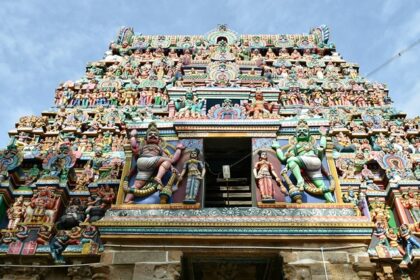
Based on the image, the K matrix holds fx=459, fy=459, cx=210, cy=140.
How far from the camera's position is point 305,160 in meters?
9.84

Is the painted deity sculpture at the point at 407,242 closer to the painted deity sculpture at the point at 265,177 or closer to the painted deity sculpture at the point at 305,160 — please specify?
the painted deity sculpture at the point at 305,160

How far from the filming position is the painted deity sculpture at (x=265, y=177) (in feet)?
30.6

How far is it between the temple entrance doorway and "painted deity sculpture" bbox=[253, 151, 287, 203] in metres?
0.81

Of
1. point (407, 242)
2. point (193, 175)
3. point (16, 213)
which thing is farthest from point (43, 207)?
point (407, 242)

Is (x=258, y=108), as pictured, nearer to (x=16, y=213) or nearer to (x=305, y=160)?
(x=305, y=160)

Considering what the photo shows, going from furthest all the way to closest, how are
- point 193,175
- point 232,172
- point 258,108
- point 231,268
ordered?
point 258,108, point 232,172, point 193,175, point 231,268

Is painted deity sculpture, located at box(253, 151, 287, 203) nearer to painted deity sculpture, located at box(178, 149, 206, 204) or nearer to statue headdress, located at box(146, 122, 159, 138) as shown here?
painted deity sculpture, located at box(178, 149, 206, 204)

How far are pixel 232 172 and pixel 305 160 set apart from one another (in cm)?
228

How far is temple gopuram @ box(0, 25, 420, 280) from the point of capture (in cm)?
838

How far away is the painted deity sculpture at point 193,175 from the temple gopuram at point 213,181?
0.09ft

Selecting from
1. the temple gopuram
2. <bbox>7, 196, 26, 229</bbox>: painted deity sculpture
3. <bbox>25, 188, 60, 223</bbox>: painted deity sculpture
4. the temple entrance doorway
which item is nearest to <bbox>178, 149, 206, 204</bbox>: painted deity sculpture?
the temple gopuram

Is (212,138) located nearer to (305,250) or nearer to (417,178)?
(305,250)

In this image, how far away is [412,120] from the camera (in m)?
13.4

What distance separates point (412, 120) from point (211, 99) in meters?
5.92
